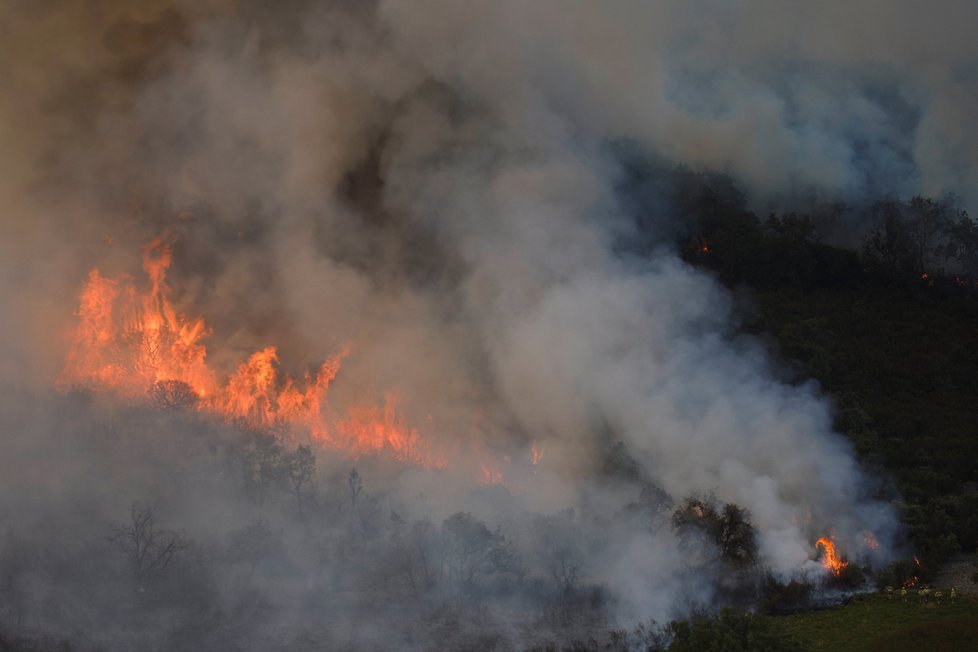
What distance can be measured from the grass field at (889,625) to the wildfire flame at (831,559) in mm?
1009

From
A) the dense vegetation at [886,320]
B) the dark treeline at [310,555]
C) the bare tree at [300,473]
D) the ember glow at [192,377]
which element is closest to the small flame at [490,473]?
the dark treeline at [310,555]

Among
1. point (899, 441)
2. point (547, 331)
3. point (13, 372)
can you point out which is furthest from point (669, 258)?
point (13, 372)

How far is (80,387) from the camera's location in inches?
1463

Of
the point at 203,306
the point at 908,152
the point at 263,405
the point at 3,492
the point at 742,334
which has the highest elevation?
the point at 908,152

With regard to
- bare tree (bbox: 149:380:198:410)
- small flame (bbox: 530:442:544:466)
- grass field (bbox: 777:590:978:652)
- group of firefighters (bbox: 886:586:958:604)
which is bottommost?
grass field (bbox: 777:590:978:652)

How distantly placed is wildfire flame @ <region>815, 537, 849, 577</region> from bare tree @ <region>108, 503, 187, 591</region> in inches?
729

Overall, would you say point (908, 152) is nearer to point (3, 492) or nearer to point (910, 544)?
point (910, 544)

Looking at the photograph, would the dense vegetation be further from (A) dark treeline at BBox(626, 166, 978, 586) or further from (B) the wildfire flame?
(B) the wildfire flame

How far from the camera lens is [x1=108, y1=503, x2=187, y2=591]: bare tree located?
26.6 metres

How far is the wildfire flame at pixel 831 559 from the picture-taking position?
2584 cm

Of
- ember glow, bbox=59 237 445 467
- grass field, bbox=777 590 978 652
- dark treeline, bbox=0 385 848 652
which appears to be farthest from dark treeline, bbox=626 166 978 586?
ember glow, bbox=59 237 445 467

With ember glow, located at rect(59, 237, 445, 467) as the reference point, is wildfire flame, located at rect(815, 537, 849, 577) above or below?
below

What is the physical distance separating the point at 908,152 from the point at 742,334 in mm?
30985

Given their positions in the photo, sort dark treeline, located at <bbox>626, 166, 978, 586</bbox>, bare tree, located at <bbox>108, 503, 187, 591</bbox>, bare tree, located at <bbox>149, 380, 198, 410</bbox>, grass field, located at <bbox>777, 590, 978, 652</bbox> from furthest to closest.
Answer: bare tree, located at <bbox>149, 380, 198, 410</bbox>, dark treeline, located at <bbox>626, 166, 978, 586</bbox>, bare tree, located at <bbox>108, 503, 187, 591</bbox>, grass field, located at <bbox>777, 590, 978, 652</bbox>
